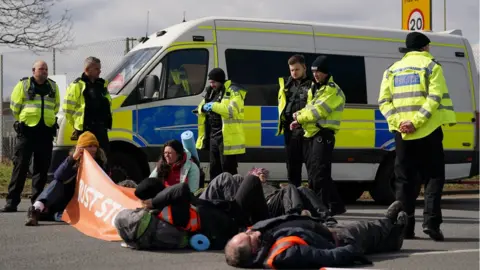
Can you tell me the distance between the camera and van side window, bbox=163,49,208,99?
13.0m

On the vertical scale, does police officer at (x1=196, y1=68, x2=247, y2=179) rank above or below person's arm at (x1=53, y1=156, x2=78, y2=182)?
above

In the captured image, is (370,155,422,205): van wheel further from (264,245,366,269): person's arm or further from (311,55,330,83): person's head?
(264,245,366,269): person's arm

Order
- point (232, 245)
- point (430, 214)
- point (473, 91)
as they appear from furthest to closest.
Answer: point (473, 91), point (430, 214), point (232, 245)

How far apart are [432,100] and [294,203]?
5.22 ft

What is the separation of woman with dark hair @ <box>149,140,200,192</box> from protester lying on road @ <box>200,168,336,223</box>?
30cm

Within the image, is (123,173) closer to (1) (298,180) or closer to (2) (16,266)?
(1) (298,180)

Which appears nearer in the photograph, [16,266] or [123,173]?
[16,266]

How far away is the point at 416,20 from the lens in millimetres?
18969

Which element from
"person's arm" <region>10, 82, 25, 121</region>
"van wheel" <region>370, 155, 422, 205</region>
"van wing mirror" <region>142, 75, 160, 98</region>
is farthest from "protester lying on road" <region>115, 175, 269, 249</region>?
Result: "van wheel" <region>370, 155, 422, 205</region>

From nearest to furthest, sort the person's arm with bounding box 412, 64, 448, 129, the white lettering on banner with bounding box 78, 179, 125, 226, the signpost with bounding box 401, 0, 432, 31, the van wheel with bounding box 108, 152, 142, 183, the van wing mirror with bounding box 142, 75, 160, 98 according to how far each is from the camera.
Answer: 1. the person's arm with bounding box 412, 64, 448, 129
2. the white lettering on banner with bounding box 78, 179, 125, 226
3. the van wheel with bounding box 108, 152, 142, 183
4. the van wing mirror with bounding box 142, 75, 160, 98
5. the signpost with bounding box 401, 0, 432, 31

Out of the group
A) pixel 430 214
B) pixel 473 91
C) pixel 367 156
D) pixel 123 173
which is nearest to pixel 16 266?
pixel 430 214

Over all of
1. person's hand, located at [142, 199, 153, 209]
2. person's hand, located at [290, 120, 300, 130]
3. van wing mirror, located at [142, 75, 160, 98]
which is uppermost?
van wing mirror, located at [142, 75, 160, 98]

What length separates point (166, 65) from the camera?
42.6 ft

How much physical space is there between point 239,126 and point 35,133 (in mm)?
2551
